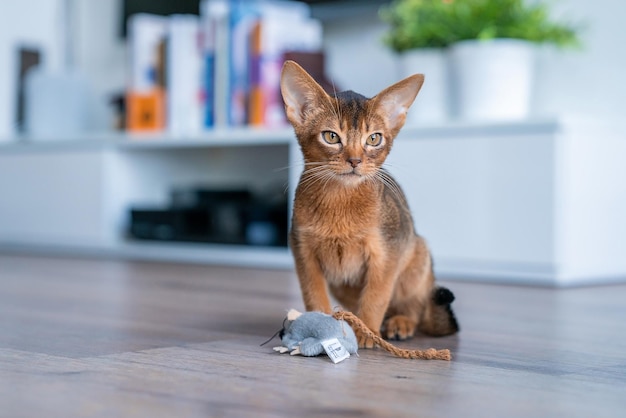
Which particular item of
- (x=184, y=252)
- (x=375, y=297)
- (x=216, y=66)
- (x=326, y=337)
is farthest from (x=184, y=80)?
(x=326, y=337)

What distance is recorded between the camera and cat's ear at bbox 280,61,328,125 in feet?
4.32

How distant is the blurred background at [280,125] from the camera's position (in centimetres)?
236

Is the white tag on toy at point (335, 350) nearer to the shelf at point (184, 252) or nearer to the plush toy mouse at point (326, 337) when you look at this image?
the plush toy mouse at point (326, 337)

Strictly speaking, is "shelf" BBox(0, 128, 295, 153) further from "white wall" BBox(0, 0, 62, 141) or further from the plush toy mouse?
the plush toy mouse

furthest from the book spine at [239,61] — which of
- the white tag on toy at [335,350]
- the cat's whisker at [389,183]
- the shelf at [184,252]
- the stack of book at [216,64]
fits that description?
the white tag on toy at [335,350]

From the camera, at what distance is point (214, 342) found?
4.42 ft

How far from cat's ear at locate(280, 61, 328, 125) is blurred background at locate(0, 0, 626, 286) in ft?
2.68

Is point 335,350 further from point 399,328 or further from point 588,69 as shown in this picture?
point 588,69

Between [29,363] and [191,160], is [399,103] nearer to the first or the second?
[29,363]

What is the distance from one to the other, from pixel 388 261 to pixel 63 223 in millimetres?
2281

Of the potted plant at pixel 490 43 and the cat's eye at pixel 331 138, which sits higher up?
the potted plant at pixel 490 43

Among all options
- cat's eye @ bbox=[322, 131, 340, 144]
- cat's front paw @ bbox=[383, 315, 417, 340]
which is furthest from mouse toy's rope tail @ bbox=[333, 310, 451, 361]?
cat's eye @ bbox=[322, 131, 340, 144]

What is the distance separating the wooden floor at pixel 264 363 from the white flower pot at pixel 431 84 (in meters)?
0.72

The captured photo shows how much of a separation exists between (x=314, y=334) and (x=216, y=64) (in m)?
2.03
